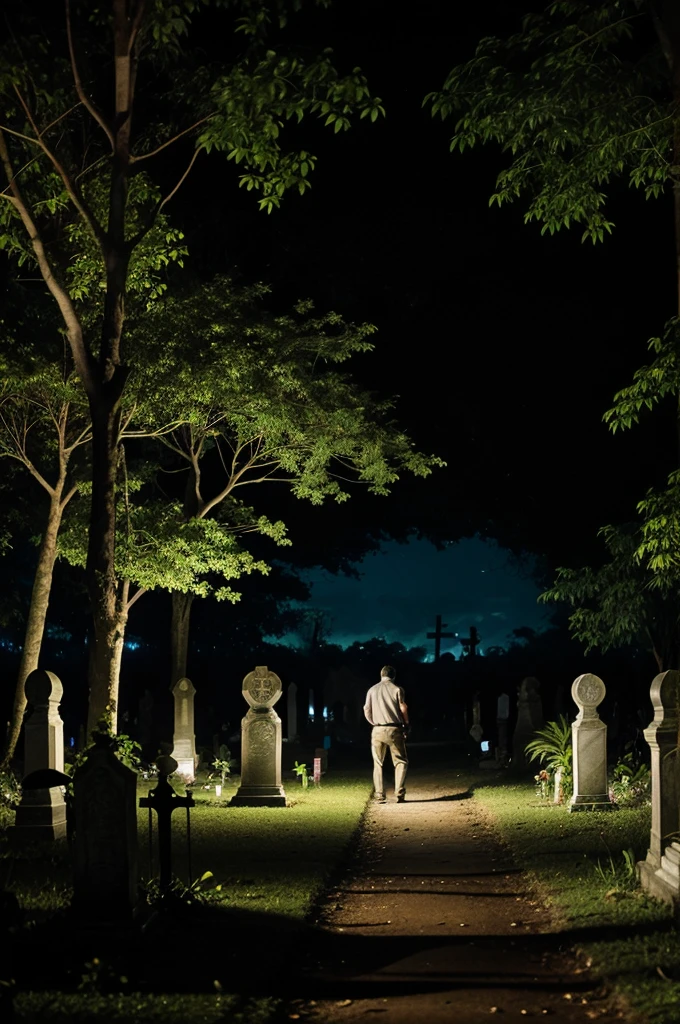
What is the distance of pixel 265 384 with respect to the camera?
20.6m

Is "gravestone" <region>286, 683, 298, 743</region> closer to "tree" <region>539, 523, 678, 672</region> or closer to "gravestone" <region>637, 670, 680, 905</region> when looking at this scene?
"tree" <region>539, 523, 678, 672</region>

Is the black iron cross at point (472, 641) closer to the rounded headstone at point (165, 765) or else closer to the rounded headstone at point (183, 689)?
the rounded headstone at point (183, 689)

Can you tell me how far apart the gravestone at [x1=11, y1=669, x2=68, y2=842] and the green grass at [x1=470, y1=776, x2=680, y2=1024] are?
17.4 ft

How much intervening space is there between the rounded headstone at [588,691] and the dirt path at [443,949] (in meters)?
3.26

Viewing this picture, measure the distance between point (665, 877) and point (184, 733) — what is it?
16797 millimetres

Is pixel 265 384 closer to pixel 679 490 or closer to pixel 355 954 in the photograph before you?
pixel 679 490

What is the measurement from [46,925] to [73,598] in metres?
29.1

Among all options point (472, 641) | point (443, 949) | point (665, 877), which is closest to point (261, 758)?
point (665, 877)

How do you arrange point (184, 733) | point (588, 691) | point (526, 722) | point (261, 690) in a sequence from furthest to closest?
point (184, 733) < point (526, 722) < point (261, 690) < point (588, 691)

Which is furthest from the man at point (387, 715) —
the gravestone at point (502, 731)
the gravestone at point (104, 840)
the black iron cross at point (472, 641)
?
the black iron cross at point (472, 641)

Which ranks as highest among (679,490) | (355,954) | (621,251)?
(621,251)

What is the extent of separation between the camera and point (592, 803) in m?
16.3

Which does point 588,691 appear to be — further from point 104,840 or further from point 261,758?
point 104,840

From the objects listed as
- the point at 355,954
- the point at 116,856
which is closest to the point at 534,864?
the point at 355,954
